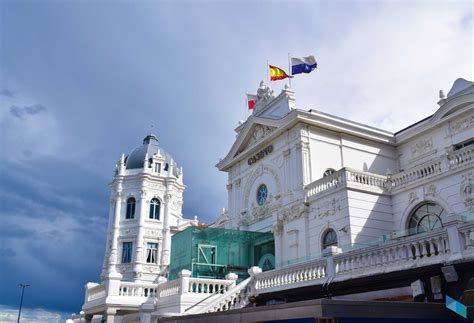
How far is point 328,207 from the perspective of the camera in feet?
75.0

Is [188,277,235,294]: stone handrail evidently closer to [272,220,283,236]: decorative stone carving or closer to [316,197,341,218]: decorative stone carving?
[316,197,341,218]: decorative stone carving

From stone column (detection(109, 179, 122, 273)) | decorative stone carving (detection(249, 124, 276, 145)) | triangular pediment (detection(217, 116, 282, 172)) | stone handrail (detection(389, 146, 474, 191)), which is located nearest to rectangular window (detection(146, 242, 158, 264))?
stone column (detection(109, 179, 122, 273))

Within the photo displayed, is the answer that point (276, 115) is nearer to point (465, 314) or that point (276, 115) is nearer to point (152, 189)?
point (465, 314)

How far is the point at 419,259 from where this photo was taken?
38.4 ft

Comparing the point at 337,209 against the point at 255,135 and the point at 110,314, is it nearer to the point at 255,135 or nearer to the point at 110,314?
the point at 255,135

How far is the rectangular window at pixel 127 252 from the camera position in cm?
4844

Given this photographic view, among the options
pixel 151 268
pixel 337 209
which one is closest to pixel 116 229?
pixel 151 268

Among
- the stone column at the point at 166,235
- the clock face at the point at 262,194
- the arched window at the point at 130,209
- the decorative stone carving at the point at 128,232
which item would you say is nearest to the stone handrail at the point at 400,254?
the clock face at the point at 262,194

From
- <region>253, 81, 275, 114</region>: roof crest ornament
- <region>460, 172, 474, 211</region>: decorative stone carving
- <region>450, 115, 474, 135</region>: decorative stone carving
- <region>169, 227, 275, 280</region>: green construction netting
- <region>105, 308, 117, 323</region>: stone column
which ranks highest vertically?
<region>253, 81, 275, 114</region>: roof crest ornament

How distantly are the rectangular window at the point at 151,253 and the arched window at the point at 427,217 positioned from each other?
32308mm

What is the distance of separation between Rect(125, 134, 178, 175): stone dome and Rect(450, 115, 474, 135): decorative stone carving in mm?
35456

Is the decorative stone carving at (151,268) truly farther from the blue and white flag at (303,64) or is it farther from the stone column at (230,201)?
the blue and white flag at (303,64)

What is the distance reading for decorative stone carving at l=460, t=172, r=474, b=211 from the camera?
1870cm

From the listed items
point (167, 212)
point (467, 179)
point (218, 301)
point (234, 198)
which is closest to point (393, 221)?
point (467, 179)
